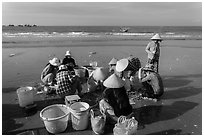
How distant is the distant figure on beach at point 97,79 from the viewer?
640cm

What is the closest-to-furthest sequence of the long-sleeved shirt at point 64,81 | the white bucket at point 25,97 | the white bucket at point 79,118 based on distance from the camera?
the white bucket at point 79,118
the white bucket at point 25,97
the long-sleeved shirt at point 64,81

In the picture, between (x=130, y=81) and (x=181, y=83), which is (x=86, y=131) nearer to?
(x=130, y=81)

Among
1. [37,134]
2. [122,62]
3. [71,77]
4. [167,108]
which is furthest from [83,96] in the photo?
[167,108]

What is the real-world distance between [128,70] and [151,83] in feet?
3.62

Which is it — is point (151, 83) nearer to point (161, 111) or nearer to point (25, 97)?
point (161, 111)

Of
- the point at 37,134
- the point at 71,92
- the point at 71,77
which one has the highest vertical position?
the point at 71,77

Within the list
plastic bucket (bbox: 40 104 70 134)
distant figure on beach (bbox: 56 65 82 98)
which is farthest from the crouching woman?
plastic bucket (bbox: 40 104 70 134)

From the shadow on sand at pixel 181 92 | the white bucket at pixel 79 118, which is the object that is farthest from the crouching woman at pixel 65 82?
the shadow on sand at pixel 181 92

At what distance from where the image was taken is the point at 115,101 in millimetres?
4477

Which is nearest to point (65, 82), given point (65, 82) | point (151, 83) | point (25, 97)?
point (65, 82)

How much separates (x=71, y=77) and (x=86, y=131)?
5.89ft

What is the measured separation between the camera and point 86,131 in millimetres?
4539

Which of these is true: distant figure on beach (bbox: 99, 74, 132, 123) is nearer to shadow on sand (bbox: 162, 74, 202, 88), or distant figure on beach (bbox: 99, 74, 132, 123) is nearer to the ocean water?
shadow on sand (bbox: 162, 74, 202, 88)

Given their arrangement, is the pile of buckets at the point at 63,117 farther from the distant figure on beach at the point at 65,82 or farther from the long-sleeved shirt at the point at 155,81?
the long-sleeved shirt at the point at 155,81
